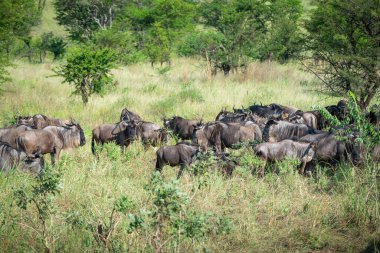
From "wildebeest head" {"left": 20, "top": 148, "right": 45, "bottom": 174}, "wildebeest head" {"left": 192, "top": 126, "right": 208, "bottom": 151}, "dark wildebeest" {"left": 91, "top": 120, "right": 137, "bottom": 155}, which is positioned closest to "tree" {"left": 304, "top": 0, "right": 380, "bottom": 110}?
"wildebeest head" {"left": 192, "top": 126, "right": 208, "bottom": 151}

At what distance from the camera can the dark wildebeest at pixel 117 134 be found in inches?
465

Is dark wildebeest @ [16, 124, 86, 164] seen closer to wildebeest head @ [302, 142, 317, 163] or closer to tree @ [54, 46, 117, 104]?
wildebeest head @ [302, 142, 317, 163]

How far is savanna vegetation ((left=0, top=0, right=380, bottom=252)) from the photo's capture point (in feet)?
18.8

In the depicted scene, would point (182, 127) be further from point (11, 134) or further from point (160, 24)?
point (160, 24)

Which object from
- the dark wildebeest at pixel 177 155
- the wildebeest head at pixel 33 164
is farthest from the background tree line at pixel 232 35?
the wildebeest head at pixel 33 164

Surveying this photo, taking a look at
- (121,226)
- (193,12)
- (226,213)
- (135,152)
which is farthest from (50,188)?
(193,12)

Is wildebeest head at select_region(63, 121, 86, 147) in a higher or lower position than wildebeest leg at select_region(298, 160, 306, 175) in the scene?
lower

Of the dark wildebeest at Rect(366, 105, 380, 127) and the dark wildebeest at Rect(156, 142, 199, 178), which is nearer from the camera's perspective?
the dark wildebeest at Rect(156, 142, 199, 178)

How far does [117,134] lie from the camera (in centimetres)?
1202

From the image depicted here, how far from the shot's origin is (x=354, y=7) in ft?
46.4

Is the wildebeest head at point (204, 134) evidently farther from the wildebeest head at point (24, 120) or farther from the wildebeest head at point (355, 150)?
the wildebeest head at point (24, 120)

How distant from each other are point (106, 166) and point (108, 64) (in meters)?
9.89

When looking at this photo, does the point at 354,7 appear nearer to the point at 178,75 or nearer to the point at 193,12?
the point at 178,75

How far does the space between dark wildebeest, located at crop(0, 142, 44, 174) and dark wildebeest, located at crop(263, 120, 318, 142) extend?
4935mm
